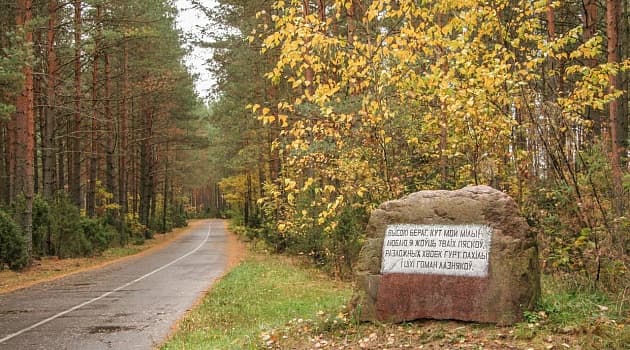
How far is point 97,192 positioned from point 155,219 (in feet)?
48.4

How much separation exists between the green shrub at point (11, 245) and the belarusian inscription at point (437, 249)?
14.3m

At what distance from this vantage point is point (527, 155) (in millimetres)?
8070

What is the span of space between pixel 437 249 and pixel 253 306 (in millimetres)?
5542

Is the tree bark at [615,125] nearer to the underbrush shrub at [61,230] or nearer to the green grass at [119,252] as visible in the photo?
the underbrush shrub at [61,230]

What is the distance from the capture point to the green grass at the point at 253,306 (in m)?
8.40

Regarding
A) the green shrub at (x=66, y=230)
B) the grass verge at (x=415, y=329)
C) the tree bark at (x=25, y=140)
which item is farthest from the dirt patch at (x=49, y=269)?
the grass verge at (x=415, y=329)

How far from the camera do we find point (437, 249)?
6773 millimetres

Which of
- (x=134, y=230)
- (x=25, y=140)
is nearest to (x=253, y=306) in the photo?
(x=25, y=140)

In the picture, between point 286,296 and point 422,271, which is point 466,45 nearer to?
point 422,271

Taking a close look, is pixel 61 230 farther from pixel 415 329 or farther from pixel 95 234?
pixel 415 329

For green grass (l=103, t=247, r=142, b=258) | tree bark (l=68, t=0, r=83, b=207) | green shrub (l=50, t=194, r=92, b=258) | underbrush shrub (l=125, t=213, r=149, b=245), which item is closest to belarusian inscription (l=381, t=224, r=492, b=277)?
tree bark (l=68, t=0, r=83, b=207)

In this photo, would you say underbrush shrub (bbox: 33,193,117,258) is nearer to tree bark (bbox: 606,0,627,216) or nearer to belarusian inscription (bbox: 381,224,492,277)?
belarusian inscription (bbox: 381,224,492,277)

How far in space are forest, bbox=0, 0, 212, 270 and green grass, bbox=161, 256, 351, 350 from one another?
750 cm

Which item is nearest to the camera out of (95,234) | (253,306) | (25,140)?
(253,306)
